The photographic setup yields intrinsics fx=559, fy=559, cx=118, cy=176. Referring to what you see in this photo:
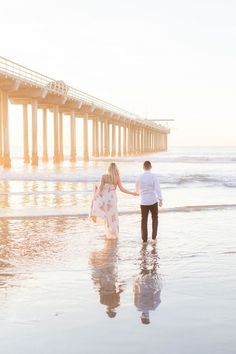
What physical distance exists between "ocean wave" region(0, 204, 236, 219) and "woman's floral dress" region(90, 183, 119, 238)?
2.73 m

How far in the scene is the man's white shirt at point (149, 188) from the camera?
8281 millimetres

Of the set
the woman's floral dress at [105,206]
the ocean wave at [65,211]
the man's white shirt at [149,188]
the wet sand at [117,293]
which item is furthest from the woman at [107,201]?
the ocean wave at [65,211]

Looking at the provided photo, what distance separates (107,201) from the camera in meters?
8.45

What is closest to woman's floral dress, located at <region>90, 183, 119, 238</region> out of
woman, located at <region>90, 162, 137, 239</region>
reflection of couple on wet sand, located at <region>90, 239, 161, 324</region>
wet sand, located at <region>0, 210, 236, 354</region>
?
woman, located at <region>90, 162, 137, 239</region>

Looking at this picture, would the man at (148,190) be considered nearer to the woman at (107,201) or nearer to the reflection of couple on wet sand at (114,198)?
the reflection of couple on wet sand at (114,198)

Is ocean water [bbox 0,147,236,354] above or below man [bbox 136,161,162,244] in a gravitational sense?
below

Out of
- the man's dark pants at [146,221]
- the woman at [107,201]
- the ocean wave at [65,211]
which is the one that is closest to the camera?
the man's dark pants at [146,221]

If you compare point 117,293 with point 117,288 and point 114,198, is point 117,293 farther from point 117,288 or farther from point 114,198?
point 114,198

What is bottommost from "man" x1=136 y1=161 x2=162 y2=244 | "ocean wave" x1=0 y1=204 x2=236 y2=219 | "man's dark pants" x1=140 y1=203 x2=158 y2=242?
"ocean wave" x1=0 y1=204 x2=236 y2=219

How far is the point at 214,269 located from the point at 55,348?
277cm

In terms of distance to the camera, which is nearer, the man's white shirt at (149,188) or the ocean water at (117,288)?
the ocean water at (117,288)

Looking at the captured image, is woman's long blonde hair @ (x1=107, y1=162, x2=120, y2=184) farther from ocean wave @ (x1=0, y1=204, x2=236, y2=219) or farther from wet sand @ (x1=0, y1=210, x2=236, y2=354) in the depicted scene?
ocean wave @ (x1=0, y1=204, x2=236, y2=219)

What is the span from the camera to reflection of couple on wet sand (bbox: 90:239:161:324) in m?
4.64

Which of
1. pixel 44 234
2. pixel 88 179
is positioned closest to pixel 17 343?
pixel 44 234
